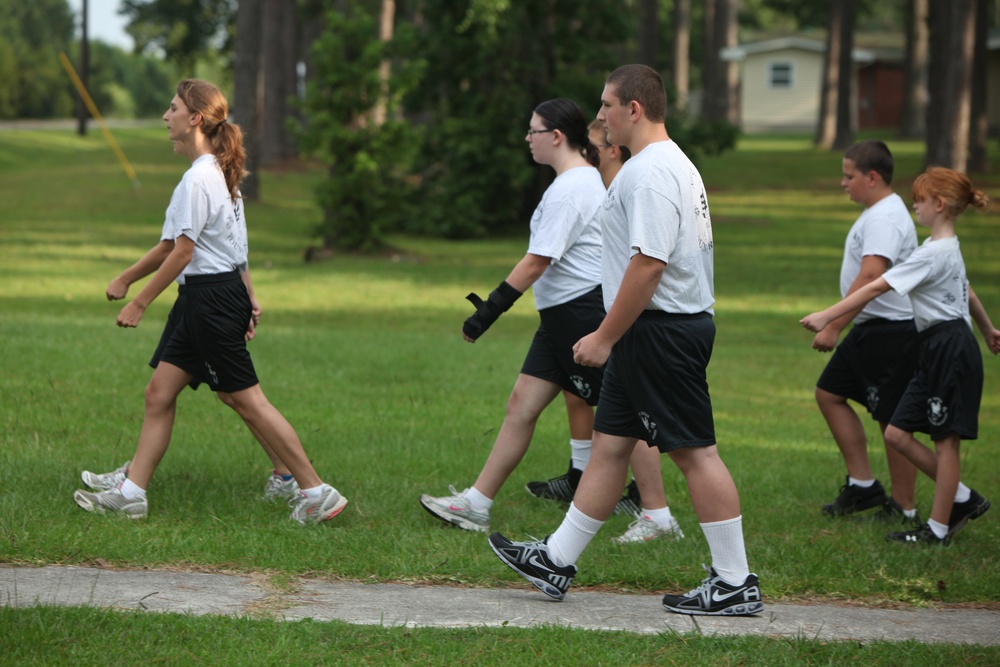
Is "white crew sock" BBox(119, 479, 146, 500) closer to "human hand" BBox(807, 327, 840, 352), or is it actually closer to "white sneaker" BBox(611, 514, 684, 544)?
"white sneaker" BBox(611, 514, 684, 544)

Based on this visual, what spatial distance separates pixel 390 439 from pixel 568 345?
2353mm

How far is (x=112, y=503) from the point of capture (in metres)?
5.95

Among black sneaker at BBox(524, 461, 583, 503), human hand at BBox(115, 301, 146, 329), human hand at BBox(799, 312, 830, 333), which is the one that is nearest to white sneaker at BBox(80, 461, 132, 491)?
human hand at BBox(115, 301, 146, 329)

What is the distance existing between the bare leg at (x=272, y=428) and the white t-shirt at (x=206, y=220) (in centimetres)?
62

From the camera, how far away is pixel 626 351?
4965 millimetres

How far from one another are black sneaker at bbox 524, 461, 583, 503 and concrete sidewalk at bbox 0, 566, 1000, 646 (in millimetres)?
1695

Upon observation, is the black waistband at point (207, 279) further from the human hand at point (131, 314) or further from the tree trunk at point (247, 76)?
the tree trunk at point (247, 76)

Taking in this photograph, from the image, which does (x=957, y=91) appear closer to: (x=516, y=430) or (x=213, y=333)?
(x=516, y=430)

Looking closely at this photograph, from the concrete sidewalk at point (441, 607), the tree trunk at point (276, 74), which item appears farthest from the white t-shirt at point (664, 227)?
the tree trunk at point (276, 74)

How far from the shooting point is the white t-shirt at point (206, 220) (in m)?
5.81

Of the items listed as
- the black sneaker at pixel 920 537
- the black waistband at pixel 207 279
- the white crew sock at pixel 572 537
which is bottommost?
the black sneaker at pixel 920 537

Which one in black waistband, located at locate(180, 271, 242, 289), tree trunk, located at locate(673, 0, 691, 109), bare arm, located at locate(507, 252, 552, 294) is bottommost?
black waistband, located at locate(180, 271, 242, 289)

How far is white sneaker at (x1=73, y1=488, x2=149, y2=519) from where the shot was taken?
5.95 meters

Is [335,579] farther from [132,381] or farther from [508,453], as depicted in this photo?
[132,381]
